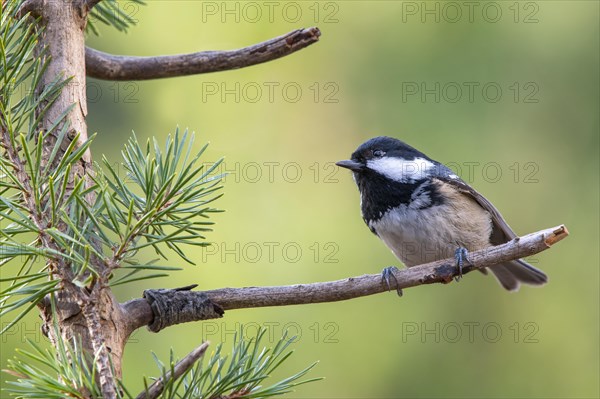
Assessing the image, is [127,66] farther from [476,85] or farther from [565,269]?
[565,269]

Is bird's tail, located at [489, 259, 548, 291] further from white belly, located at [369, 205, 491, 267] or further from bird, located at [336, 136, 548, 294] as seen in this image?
white belly, located at [369, 205, 491, 267]

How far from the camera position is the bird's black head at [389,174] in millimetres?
2791

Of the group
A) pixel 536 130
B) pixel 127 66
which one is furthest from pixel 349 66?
pixel 127 66

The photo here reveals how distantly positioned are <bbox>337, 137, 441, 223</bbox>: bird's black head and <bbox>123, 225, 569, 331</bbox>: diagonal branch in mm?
1142

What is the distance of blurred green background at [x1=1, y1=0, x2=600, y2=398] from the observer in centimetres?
309

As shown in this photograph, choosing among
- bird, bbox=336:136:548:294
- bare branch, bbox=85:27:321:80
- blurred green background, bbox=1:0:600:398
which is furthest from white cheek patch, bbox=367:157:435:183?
bare branch, bbox=85:27:321:80

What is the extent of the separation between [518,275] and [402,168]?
881mm

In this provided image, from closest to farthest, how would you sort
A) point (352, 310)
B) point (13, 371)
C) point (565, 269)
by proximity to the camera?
point (13, 371), point (352, 310), point (565, 269)

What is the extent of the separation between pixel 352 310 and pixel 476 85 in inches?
47.3

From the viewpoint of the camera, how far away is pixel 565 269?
3426mm

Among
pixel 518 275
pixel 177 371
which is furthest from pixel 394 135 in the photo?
pixel 177 371

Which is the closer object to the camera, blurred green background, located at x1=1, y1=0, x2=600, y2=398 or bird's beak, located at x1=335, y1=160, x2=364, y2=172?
bird's beak, located at x1=335, y1=160, x2=364, y2=172

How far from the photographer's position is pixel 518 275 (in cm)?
329

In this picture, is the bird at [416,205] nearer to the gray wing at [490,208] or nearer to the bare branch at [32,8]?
the gray wing at [490,208]
